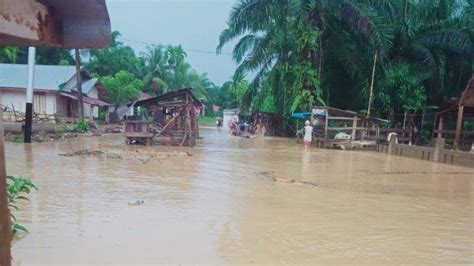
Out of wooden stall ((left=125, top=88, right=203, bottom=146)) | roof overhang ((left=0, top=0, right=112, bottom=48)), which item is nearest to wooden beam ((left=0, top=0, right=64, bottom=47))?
roof overhang ((left=0, top=0, right=112, bottom=48))

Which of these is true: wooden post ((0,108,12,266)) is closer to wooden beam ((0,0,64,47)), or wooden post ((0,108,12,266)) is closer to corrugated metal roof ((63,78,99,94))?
wooden beam ((0,0,64,47))

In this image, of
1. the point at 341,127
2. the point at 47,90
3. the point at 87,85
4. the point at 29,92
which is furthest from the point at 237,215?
the point at 87,85

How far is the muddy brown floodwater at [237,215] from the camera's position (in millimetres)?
5680

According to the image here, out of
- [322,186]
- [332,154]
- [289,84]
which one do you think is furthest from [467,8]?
[322,186]

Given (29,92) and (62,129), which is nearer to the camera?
(29,92)

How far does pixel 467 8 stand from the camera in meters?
25.2

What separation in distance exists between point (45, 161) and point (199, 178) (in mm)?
4999

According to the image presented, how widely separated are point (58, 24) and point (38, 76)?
31.9 m

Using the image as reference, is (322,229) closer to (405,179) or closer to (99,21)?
(99,21)

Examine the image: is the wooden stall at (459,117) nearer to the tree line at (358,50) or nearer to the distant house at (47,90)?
the tree line at (358,50)

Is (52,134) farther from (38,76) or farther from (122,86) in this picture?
(122,86)

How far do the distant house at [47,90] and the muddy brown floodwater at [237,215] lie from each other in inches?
676

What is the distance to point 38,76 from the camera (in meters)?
31.9

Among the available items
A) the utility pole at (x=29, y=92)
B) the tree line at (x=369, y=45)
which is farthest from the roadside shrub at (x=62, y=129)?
the tree line at (x=369, y=45)
